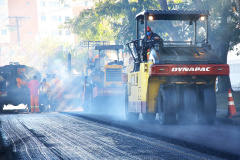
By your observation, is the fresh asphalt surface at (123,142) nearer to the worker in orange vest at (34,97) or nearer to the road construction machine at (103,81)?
the road construction machine at (103,81)

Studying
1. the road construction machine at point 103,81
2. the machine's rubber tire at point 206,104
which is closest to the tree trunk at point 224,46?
the road construction machine at point 103,81

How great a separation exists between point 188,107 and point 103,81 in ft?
33.8

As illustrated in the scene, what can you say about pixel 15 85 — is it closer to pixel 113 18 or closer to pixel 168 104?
pixel 113 18

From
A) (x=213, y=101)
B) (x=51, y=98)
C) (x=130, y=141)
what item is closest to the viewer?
(x=130, y=141)

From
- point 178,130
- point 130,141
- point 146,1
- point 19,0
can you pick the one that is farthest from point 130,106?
point 19,0

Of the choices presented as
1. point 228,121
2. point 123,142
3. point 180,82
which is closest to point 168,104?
point 180,82

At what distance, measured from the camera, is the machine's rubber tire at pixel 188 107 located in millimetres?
11375

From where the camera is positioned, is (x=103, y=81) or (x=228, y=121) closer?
(x=228, y=121)

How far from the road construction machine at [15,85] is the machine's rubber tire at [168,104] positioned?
12094mm

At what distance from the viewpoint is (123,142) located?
Answer: 8.45m

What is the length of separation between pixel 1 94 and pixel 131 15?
10254 millimetres

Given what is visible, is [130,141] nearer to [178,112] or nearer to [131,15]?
[178,112]

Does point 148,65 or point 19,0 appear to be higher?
point 19,0

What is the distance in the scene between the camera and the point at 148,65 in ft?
38.5
